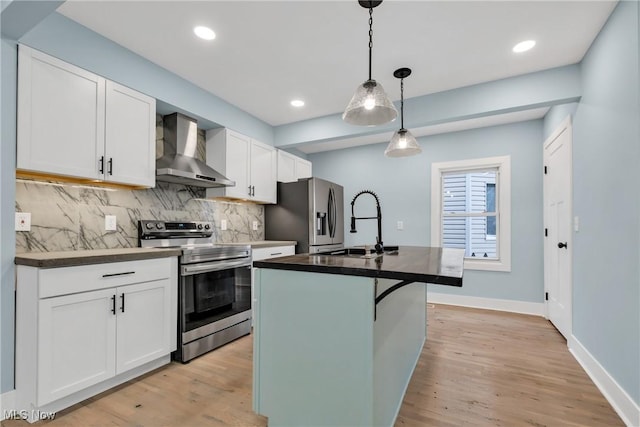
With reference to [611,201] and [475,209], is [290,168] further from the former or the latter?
[611,201]

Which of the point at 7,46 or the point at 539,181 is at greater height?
the point at 7,46

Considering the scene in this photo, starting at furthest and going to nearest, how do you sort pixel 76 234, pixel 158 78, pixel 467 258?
1. pixel 467 258
2. pixel 158 78
3. pixel 76 234

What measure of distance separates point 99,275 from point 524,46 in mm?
3492

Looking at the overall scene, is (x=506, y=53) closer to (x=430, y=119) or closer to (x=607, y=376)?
(x=430, y=119)

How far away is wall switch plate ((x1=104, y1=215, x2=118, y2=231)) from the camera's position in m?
2.52

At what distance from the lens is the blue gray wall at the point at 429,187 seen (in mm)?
3961

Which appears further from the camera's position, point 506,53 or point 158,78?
point 158,78

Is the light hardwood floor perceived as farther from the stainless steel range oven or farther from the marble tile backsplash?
the marble tile backsplash

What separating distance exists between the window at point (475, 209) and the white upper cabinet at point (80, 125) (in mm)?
3741

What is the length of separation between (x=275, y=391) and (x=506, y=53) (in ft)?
9.80

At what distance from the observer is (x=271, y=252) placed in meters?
3.61

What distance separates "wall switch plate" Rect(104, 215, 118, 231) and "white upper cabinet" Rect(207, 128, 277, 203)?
1.04 meters

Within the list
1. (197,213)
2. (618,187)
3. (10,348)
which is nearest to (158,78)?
(197,213)

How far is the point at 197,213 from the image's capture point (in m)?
3.41
